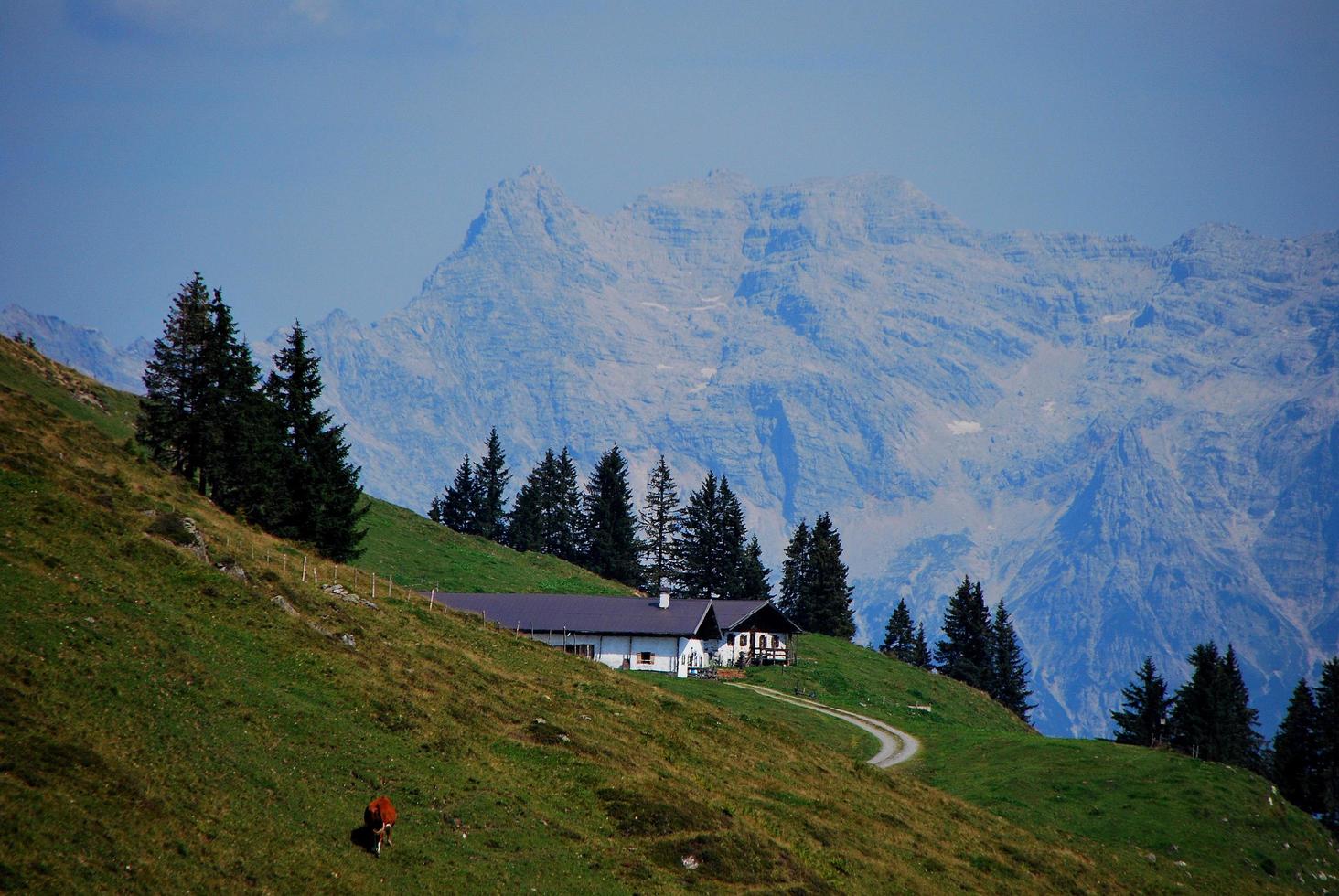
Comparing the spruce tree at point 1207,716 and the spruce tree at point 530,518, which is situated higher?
the spruce tree at point 530,518

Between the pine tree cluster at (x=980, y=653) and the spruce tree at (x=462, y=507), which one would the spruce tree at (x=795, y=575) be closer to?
the pine tree cluster at (x=980, y=653)

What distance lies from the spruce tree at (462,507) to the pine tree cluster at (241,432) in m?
108

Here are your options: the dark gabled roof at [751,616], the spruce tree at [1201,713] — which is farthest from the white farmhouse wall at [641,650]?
the spruce tree at [1201,713]

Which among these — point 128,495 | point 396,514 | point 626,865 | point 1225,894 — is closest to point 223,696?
point 626,865

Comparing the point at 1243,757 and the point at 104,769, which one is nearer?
the point at 104,769

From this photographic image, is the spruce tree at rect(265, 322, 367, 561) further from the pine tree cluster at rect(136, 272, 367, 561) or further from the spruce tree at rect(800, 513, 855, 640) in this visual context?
the spruce tree at rect(800, 513, 855, 640)

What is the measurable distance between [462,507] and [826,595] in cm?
6586

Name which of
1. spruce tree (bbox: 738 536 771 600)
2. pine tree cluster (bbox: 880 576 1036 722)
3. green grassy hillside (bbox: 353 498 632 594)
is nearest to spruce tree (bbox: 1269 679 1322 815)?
pine tree cluster (bbox: 880 576 1036 722)

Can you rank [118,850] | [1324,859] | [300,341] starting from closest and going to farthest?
[118,850] → [1324,859] → [300,341]

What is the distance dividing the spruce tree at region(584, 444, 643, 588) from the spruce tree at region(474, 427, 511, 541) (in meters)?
23.4

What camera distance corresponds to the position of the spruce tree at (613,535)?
520 ft

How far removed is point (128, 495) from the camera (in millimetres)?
46938

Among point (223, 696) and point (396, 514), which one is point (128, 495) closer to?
point (223, 696)

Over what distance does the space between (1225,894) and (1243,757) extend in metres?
72.6
